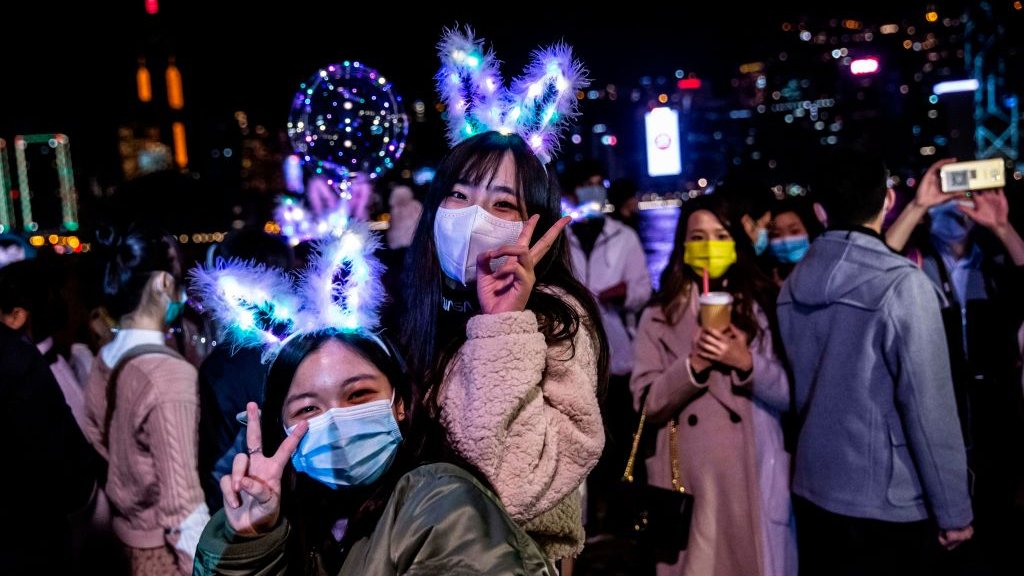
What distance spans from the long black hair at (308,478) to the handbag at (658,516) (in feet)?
6.39

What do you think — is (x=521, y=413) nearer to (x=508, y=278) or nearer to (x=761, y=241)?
(x=508, y=278)

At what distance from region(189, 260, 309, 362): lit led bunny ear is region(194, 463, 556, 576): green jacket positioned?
1.62ft

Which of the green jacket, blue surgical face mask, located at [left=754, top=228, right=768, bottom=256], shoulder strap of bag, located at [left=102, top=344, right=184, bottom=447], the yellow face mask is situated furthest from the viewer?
blue surgical face mask, located at [left=754, top=228, right=768, bottom=256]

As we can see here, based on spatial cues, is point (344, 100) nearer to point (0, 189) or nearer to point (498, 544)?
point (498, 544)

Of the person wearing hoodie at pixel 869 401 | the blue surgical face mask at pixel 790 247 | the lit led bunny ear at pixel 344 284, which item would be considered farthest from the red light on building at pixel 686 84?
the lit led bunny ear at pixel 344 284

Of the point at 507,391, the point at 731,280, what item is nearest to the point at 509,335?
the point at 507,391

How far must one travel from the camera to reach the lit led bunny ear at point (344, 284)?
192 cm

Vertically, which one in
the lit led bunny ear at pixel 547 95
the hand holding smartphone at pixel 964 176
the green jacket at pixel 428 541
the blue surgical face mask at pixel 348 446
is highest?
the lit led bunny ear at pixel 547 95

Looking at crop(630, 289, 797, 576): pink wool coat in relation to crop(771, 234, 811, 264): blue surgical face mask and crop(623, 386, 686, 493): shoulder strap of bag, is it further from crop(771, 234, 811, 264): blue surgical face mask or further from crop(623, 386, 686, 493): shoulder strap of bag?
crop(771, 234, 811, 264): blue surgical face mask

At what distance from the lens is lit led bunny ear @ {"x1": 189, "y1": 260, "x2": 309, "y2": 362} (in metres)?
1.95

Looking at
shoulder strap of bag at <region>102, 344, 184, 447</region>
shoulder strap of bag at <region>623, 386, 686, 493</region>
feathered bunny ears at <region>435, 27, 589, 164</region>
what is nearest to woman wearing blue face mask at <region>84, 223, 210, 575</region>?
shoulder strap of bag at <region>102, 344, 184, 447</region>

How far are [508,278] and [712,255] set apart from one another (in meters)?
2.01

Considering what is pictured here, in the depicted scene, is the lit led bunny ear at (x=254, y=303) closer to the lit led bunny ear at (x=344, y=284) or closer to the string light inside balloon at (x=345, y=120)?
the lit led bunny ear at (x=344, y=284)

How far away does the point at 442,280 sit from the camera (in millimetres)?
2342
